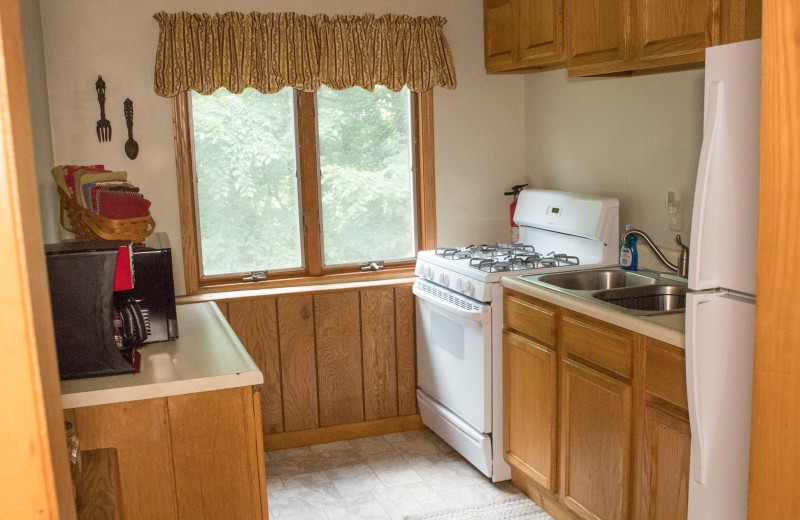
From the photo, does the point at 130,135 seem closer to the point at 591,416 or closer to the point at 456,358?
the point at 456,358

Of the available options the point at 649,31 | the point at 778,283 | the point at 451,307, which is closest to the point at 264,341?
the point at 451,307

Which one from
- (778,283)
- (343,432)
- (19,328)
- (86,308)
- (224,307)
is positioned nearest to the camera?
(19,328)

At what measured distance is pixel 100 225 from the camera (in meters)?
2.41

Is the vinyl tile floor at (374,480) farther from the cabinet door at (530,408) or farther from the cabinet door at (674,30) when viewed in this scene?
the cabinet door at (674,30)

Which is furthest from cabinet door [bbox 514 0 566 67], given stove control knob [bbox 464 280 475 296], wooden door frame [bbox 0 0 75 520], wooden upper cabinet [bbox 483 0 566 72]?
wooden door frame [bbox 0 0 75 520]

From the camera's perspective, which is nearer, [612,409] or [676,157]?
[612,409]

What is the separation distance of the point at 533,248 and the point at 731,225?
2.00 m

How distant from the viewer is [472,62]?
4.04 m

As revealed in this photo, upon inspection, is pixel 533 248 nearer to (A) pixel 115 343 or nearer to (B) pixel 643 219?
(B) pixel 643 219

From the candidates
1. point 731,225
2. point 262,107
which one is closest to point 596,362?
point 731,225

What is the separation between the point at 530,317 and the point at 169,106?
1.95 meters

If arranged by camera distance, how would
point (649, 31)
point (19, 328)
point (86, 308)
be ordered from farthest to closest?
point (649, 31) → point (86, 308) → point (19, 328)

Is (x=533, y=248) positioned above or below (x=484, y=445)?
above

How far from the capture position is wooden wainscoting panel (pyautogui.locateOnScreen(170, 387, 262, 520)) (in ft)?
6.63
